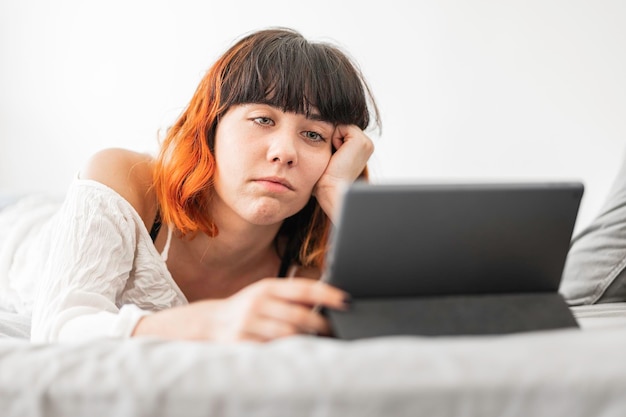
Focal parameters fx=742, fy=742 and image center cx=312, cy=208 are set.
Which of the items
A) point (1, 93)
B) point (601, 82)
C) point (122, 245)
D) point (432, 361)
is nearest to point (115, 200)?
point (122, 245)

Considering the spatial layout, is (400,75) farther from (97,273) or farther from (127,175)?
(97,273)

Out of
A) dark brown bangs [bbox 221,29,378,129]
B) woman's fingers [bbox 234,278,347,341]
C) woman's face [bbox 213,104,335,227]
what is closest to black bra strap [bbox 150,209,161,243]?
woman's face [bbox 213,104,335,227]

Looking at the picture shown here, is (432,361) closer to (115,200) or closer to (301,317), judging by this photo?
(301,317)

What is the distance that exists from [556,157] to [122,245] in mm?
1674

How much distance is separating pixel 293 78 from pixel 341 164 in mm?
184

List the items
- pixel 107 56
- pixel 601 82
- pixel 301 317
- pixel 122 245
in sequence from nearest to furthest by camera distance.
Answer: pixel 301 317 < pixel 122 245 < pixel 601 82 < pixel 107 56

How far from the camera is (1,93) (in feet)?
9.92

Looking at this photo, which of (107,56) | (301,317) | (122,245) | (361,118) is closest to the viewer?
(301,317)

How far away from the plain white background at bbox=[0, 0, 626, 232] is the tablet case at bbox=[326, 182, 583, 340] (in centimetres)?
159

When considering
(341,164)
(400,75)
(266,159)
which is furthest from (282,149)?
(400,75)

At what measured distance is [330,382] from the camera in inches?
22.8

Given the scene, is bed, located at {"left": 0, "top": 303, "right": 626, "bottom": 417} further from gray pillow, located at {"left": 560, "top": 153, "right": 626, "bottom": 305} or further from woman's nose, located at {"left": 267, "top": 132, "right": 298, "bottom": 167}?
gray pillow, located at {"left": 560, "top": 153, "right": 626, "bottom": 305}

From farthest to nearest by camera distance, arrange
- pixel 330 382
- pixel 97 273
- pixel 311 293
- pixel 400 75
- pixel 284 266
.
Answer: pixel 400 75 → pixel 284 266 → pixel 97 273 → pixel 311 293 → pixel 330 382

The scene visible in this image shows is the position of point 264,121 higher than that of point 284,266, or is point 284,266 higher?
point 264,121
